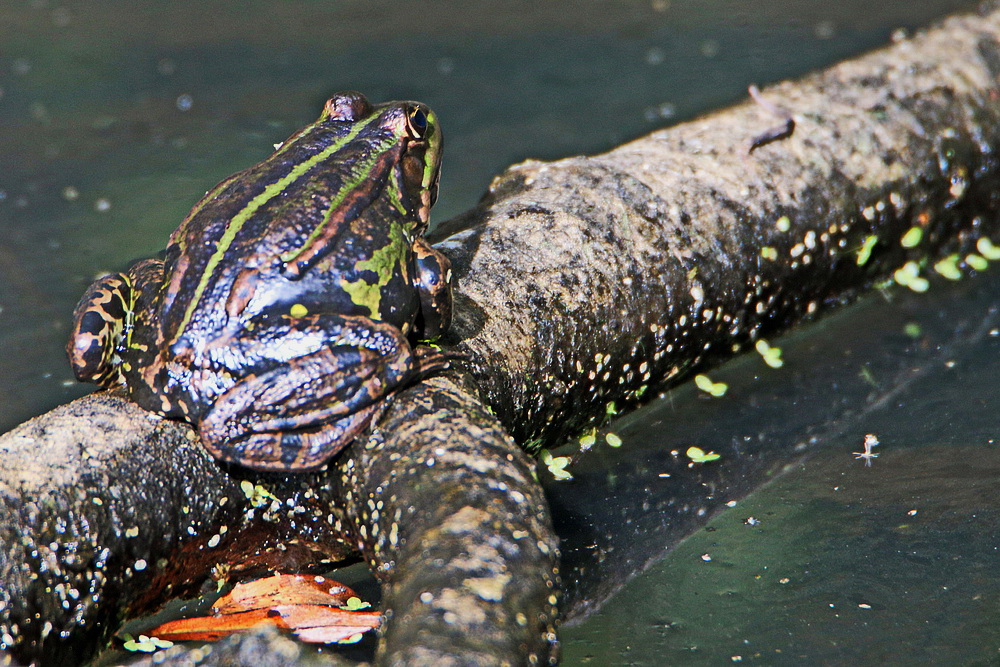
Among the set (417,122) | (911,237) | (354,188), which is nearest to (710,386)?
(911,237)

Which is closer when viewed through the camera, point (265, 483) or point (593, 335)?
point (265, 483)

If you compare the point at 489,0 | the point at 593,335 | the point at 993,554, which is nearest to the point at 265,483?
the point at 593,335

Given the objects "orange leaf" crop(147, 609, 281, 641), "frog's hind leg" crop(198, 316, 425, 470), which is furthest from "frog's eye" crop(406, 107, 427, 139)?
"orange leaf" crop(147, 609, 281, 641)

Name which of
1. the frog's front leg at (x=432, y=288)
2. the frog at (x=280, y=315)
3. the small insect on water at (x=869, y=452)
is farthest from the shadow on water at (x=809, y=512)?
the frog at (x=280, y=315)

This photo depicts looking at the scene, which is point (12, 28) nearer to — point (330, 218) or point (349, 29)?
point (349, 29)

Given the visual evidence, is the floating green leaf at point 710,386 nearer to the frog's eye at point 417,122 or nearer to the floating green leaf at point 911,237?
the floating green leaf at point 911,237

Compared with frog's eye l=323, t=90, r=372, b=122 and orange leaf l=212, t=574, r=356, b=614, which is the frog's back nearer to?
frog's eye l=323, t=90, r=372, b=122
